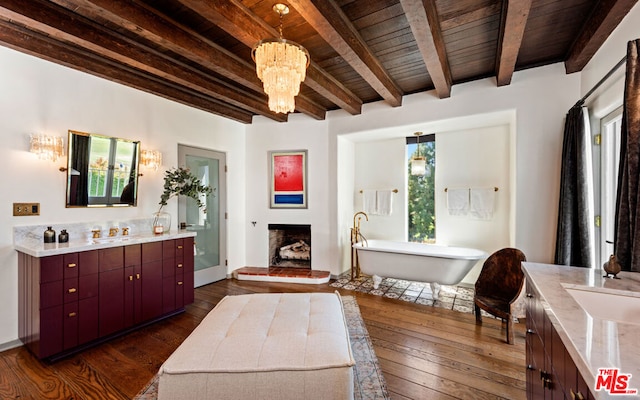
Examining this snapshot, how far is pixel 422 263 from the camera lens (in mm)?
3400

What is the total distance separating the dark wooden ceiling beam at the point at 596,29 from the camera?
1.80 metres

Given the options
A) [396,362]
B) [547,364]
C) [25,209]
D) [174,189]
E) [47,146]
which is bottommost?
[396,362]

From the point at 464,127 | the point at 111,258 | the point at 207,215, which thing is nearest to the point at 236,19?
the point at 111,258

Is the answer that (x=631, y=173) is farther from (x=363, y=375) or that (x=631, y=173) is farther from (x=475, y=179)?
(x=475, y=179)

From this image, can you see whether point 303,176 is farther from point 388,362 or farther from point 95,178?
point 388,362

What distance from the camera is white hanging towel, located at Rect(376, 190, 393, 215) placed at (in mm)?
4609

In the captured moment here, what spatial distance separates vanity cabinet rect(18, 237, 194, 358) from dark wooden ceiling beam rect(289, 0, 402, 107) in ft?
8.62

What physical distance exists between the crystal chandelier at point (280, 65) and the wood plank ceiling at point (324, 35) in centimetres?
29

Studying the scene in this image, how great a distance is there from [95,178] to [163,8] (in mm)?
1911

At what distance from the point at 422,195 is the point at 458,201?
58 cm

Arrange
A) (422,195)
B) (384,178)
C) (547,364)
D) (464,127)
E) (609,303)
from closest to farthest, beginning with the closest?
(547,364), (609,303), (464,127), (422,195), (384,178)

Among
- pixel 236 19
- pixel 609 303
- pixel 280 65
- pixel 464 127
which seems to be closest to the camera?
pixel 609 303

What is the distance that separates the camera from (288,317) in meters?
1.89

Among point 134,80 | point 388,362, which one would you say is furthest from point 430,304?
point 134,80
